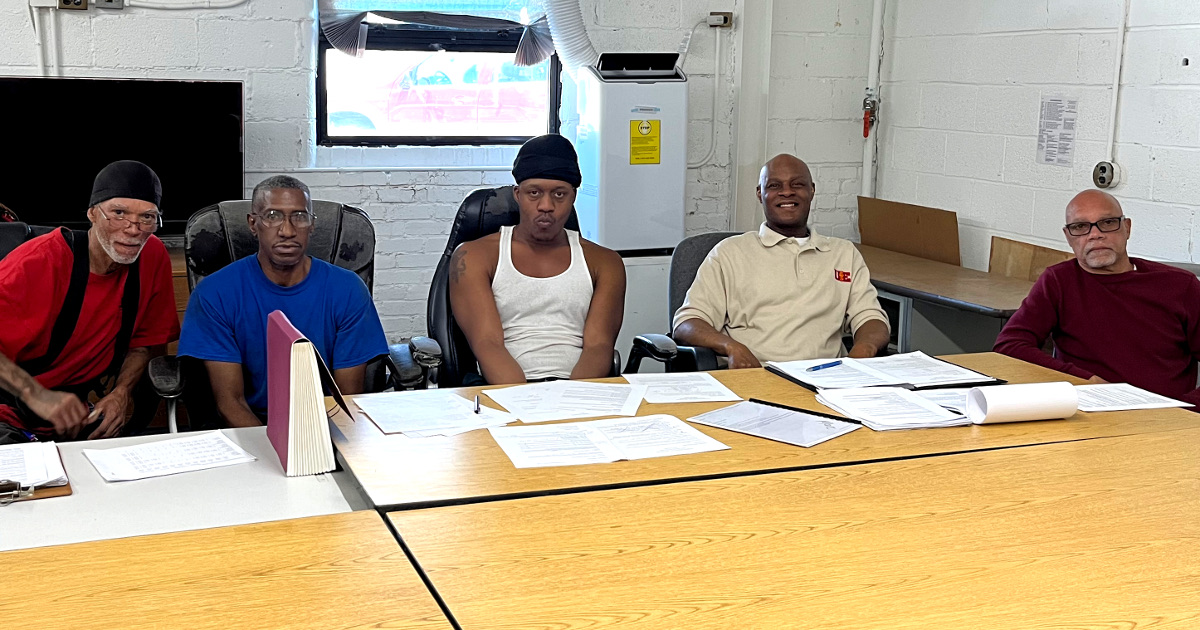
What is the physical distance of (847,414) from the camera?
7.70ft

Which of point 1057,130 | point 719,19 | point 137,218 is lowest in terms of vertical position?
point 137,218

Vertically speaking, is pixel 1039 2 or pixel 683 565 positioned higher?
pixel 1039 2

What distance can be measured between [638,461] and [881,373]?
945 millimetres

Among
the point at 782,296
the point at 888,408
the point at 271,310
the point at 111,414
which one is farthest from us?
the point at 782,296

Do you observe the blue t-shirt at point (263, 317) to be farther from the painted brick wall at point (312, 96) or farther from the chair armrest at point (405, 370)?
the painted brick wall at point (312, 96)

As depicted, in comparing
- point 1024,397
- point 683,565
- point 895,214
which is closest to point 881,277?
point 895,214

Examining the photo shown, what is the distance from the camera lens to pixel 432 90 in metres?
4.79

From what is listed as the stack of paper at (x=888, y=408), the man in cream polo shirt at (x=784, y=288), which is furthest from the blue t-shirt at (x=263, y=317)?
the stack of paper at (x=888, y=408)

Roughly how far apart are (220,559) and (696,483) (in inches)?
31.1

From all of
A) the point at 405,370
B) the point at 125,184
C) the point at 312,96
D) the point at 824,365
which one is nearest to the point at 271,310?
the point at 405,370

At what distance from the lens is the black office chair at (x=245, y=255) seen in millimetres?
2760

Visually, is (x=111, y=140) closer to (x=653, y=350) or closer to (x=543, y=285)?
(x=543, y=285)

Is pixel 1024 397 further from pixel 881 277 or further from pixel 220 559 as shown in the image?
pixel 881 277

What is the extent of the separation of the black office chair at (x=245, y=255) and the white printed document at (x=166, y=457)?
67cm
